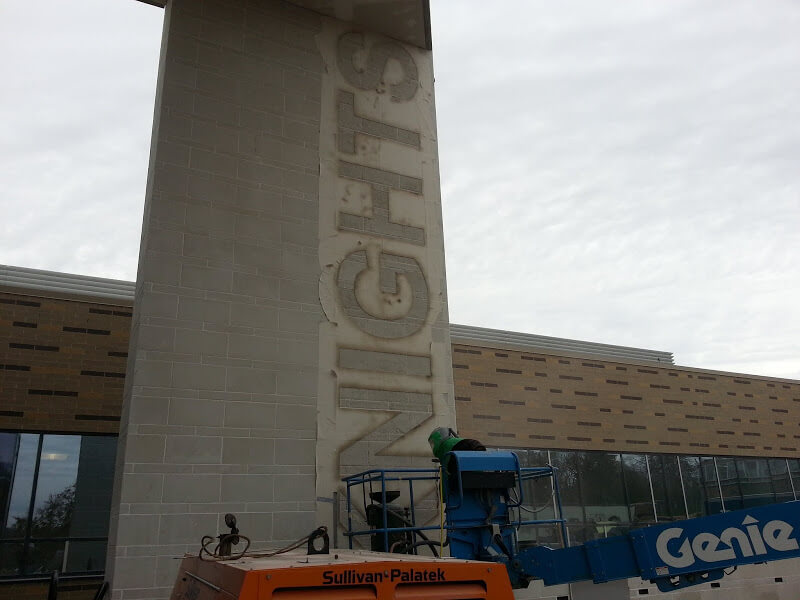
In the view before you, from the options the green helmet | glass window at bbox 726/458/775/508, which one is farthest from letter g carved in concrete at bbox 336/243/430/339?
glass window at bbox 726/458/775/508

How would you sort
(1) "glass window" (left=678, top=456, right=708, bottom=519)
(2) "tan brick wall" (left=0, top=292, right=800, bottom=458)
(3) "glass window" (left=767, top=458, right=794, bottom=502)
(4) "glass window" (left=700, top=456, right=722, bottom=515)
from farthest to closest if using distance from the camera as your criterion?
(3) "glass window" (left=767, top=458, right=794, bottom=502), (4) "glass window" (left=700, top=456, right=722, bottom=515), (1) "glass window" (left=678, top=456, right=708, bottom=519), (2) "tan brick wall" (left=0, top=292, right=800, bottom=458)

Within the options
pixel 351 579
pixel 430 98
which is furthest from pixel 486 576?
pixel 430 98

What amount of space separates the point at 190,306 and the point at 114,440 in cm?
548

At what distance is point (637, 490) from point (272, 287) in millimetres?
14406

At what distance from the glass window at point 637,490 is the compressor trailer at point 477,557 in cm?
1126

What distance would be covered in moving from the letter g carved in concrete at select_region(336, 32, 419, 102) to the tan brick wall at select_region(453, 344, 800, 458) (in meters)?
7.86

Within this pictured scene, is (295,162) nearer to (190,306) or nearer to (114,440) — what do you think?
(190,306)

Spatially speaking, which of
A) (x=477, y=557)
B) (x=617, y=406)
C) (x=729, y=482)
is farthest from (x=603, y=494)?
(x=477, y=557)

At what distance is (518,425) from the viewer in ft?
60.6

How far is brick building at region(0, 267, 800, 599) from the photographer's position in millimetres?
12641

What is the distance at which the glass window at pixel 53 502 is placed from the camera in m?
12.3

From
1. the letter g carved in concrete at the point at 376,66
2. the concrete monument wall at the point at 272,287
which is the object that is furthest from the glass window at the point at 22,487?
the letter g carved in concrete at the point at 376,66

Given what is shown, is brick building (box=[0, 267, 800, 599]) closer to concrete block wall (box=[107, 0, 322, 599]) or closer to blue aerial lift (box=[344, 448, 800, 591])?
concrete block wall (box=[107, 0, 322, 599])

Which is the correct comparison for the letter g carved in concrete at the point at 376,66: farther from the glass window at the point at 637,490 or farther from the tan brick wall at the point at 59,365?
the glass window at the point at 637,490
